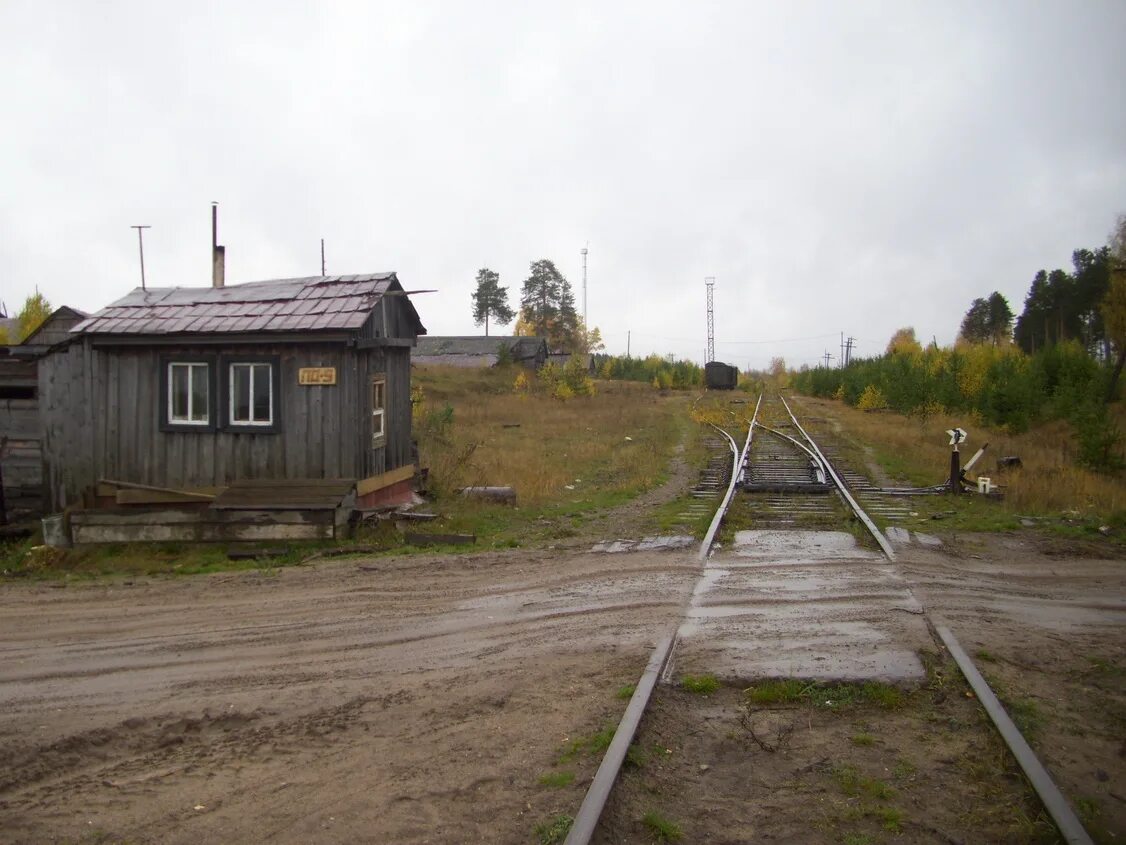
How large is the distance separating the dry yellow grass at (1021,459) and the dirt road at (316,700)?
7930 millimetres

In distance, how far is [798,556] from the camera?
10562 millimetres

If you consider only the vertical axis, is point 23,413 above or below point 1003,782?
above

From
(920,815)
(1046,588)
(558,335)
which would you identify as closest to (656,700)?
(920,815)

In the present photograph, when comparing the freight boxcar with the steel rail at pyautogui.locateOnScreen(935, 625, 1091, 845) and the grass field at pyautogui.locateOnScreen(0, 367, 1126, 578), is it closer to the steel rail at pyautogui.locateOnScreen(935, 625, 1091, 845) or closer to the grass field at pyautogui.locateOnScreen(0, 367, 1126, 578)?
the grass field at pyautogui.locateOnScreen(0, 367, 1126, 578)

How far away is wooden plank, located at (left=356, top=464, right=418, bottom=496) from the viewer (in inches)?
520

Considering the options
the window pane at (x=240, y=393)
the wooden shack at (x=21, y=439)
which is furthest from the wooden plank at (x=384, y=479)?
the wooden shack at (x=21, y=439)

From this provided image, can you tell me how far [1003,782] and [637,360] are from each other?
3253 inches

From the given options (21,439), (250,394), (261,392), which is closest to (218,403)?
(250,394)

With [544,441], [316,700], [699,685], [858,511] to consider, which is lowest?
[316,700]

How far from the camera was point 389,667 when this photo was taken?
684cm

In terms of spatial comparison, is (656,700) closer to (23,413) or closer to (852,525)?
(852,525)

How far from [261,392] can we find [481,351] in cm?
5395

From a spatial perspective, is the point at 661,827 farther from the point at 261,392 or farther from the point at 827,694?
the point at 261,392

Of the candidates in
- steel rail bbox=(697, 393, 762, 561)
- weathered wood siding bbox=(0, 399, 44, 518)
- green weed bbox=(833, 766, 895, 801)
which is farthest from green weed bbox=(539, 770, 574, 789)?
weathered wood siding bbox=(0, 399, 44, 518)
